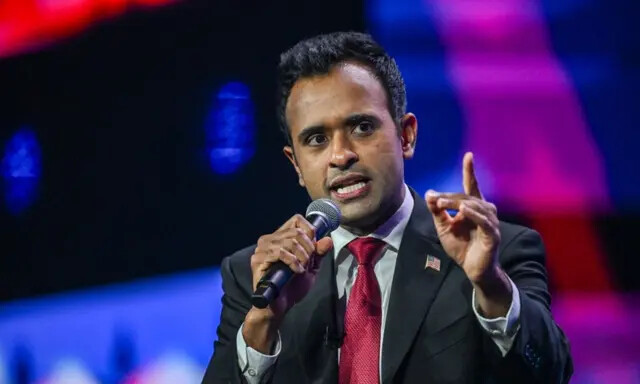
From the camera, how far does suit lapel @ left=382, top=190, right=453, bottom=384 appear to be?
6.04ft

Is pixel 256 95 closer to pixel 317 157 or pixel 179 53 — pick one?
pixel 179 53

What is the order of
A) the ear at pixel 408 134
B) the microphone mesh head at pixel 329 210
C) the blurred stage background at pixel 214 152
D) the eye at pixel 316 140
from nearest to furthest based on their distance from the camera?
the microphone mesh head at pixel 329 210 → the eye at pixel 316 140 → the ear at pixel 408 134 → the blurred stage background at pixel 214 152

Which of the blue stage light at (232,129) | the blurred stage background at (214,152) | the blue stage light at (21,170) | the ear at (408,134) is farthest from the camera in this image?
the blue stage light at (21,170)

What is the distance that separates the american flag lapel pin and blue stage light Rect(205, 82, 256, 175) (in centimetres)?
130

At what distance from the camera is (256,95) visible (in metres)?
3.15

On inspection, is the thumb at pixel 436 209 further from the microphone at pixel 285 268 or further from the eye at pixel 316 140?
the eye at pixel 316 140

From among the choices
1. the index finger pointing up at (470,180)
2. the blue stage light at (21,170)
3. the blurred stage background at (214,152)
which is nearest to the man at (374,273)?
the index finger pointing up at (470,180)

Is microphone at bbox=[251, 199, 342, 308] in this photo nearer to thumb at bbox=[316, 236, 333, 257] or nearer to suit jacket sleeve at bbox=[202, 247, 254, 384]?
thumb at bbox=[316, 236, 333, 257]

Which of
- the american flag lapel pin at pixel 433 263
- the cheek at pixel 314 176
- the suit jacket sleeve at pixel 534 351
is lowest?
the suit jacket sleeve at pixel 534 351

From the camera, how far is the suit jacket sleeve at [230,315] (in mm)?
1934

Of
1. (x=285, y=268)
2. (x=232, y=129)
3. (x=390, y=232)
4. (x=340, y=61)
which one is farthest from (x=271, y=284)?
(x=232, y=129)

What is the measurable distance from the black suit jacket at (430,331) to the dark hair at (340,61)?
320mm

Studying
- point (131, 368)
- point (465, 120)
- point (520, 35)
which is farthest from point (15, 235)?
point (520, 35)

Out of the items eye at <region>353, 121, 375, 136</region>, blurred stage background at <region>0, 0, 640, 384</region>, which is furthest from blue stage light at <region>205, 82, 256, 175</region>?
eye at <region>353, 121, 375, 136</region>
